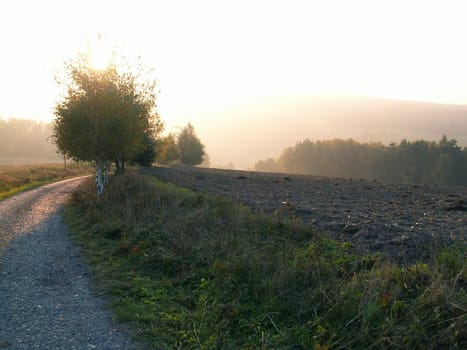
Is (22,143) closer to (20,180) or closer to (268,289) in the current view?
(20,180)

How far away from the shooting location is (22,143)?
4498 inches

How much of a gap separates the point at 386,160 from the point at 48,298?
82.2m

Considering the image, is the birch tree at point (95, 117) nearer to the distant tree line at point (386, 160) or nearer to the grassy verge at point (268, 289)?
the grassy verge at point (268, 289)

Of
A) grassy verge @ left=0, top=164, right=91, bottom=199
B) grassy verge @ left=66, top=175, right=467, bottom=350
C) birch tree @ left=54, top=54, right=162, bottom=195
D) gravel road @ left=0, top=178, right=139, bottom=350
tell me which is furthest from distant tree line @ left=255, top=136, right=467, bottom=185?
gravel road @ left=0, top=178, right=139, bottom=350

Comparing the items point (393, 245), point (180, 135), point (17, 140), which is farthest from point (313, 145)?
point (393, 245)

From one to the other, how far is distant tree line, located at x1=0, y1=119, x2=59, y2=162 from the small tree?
4439cm

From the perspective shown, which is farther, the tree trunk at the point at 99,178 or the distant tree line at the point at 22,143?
the distant tree line at the point at 22,143

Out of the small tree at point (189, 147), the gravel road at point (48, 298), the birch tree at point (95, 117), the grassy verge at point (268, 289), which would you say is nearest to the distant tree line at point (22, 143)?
the small tree at point (189, 147)

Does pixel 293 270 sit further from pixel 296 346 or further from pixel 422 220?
pixel 422 220

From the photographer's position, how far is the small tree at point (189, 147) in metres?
82.4

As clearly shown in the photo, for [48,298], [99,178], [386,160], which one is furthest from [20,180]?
[386,160]

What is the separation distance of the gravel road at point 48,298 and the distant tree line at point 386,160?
2792 inches

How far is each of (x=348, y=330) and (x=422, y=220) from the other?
8.85m

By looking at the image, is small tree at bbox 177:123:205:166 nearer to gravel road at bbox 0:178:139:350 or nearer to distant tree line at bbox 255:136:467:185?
distant tree line at bbox 255:136:467:185
